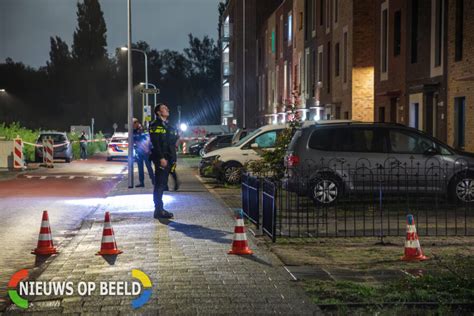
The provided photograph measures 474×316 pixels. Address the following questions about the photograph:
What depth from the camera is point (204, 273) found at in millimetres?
8680

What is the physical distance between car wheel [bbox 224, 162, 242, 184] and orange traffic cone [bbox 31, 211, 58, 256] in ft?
39.9

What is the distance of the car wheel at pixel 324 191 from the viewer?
15.6 meters

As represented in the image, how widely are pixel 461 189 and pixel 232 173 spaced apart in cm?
852

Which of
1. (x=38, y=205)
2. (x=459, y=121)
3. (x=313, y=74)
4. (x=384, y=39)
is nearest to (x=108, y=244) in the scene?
(x=38, y=205)

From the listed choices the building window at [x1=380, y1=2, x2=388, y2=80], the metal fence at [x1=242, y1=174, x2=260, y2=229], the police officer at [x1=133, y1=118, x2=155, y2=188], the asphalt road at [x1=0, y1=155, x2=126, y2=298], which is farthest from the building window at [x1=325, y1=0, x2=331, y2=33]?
the metal fence at [x1=242, y1=174, x2=260, y2=229]

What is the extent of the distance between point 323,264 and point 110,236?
277 cm

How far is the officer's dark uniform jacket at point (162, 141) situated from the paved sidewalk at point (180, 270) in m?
1.12

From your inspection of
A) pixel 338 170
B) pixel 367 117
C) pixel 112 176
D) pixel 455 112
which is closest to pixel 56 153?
pixel 112 176

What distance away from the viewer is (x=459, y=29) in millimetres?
22297

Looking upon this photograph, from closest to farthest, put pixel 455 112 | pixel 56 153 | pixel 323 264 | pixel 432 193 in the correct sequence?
1. pixel 323 264
2. pixel 432 193
3. pixel 455 112
4. pixel 56 153

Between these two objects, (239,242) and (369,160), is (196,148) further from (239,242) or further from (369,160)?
(239,242)

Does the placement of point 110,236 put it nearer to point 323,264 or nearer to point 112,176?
point 323,264

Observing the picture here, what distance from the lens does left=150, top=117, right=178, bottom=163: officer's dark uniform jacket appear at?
13.9m

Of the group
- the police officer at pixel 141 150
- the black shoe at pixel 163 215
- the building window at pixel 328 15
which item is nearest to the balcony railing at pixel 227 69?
the building window at pixel 328 15
